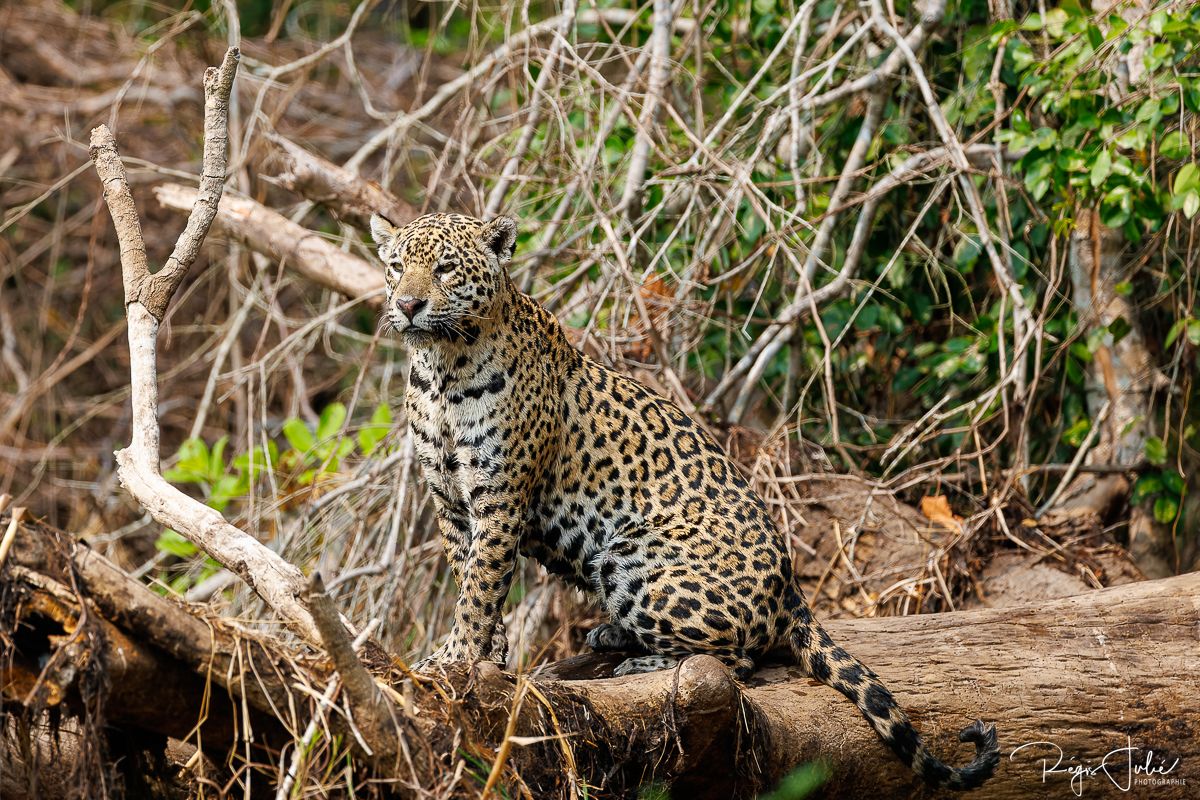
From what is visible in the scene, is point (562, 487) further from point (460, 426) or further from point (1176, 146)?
point (1176, 146)

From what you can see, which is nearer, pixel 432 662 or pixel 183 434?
pixel 432 662

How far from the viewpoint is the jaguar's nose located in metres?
5.45

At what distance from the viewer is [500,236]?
19.2ft

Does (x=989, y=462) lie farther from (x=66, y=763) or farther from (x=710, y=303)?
(x=66, y=763)

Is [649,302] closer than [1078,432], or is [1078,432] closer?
[649,302]

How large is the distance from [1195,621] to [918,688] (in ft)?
4.87

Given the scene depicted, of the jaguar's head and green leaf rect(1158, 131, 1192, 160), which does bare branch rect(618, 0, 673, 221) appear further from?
green leaf rect(1158, 131, 1192, 160)

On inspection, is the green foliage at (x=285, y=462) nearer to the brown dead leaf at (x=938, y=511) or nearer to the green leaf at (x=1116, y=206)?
the brown dead leaf at (x=938, y=511)

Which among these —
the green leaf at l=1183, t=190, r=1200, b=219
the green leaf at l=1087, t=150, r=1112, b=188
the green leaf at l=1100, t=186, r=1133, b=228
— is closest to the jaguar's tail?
the green leaf at l=1183, t=190, r=1200, b=219

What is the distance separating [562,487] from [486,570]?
0.54 meters

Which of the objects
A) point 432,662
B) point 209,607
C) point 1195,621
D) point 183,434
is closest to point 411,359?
point 432,662

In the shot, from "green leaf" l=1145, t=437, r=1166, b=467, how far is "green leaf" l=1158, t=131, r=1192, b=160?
178 centimetres

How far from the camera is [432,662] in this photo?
18.0ft

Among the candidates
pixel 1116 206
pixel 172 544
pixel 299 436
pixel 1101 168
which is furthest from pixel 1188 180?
pixel 172 544
